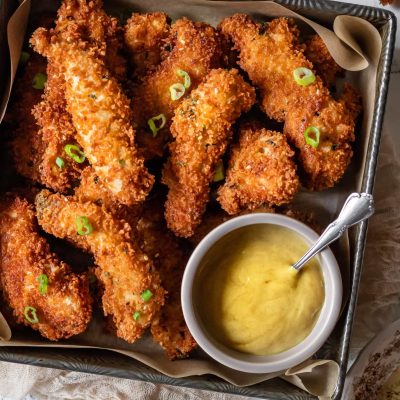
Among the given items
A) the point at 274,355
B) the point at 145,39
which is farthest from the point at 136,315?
the point at 145,39

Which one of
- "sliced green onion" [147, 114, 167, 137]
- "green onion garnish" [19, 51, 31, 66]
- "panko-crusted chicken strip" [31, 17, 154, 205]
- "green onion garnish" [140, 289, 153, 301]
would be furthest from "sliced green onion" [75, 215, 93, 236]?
"green onion garnish" [19, 51, 31, 66]

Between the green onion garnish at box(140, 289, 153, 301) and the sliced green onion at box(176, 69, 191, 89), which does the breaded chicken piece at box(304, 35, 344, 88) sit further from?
the green onion garnish at box(140, 289, 153, 301)

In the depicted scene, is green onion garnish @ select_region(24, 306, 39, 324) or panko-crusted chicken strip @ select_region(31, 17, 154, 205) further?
green onion garnish @ select_region(24, 306, 39, 324)

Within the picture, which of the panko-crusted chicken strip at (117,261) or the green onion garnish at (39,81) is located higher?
the green onion garnish at (39,81)

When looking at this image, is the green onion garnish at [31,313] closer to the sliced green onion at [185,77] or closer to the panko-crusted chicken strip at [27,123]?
the panko-crusted chicken strip at [27,123]

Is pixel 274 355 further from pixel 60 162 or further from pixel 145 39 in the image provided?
pixel 145 39

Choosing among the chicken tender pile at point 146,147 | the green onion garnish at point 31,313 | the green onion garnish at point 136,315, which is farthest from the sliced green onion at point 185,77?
the green onion garnish at point 31,313

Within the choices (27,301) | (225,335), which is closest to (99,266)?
(27,301)
